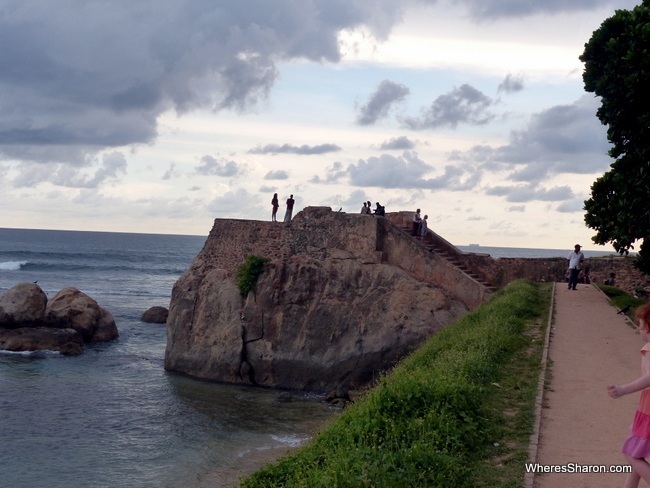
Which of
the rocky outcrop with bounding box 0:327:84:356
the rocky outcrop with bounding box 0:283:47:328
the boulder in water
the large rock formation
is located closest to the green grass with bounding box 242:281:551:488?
the large rock formation

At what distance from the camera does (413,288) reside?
70.8 feet

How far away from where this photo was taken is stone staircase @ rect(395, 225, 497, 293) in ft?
74.1

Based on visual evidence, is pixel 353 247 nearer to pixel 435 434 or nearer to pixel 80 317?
pixel 80 317

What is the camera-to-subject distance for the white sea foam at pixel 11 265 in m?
72.1

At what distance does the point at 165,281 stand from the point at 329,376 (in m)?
49.0

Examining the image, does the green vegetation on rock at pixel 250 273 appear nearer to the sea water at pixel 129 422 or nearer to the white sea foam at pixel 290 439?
the sea water at pixel 129 422

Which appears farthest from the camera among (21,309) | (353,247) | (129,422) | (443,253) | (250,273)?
(21,309)

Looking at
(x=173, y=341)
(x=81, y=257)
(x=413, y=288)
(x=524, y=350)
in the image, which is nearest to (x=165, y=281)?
(x=81, y=257)

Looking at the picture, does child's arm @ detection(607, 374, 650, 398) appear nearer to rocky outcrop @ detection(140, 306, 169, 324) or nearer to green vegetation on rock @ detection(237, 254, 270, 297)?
green vegetation on rock @ detection(237, 254, 270, 297)

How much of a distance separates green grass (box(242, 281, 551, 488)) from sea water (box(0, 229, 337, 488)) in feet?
20.3

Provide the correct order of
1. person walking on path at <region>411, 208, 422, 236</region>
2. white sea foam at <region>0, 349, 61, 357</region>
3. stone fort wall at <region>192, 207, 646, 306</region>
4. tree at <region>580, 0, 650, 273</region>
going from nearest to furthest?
tree at <region>580, 0, 650, 273</region>
stone fort wall at <region>192, 207, 646, 306</region>
person walking on path at <region>411, 208, 422, 236</region>
white sea foam at <region>0, 349, 61, 357</region>

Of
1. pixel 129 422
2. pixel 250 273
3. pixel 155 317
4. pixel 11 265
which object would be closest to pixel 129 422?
pixel 129 422

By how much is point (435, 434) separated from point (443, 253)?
54.8ft

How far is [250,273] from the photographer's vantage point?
23.0 m
